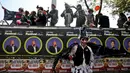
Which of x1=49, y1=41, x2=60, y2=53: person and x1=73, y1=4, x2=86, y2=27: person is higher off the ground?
x1=73, y1=4, x2=86, y2=27: person

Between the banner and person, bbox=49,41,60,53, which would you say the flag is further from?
person, bbox=49,41,60,53

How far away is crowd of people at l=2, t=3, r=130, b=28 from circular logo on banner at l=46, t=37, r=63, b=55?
78cm

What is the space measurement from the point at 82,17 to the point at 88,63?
2.11m

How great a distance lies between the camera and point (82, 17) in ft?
34.9

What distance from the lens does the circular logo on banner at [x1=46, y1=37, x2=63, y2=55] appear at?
9875mm

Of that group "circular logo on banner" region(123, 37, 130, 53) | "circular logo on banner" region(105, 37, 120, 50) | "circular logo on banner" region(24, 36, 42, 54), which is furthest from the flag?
"circular logo on banner" region(123, 37, 130, 53)

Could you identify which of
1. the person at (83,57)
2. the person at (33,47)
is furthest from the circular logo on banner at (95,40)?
the person at (33,47)

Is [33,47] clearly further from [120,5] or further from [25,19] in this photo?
[120,5]

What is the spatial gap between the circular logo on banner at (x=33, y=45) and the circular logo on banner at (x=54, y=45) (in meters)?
0.31

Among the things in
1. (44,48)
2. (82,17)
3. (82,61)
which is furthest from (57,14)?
(82,61)

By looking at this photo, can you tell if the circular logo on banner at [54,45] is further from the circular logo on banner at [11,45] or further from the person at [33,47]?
the circular logo on banner at [11,45]

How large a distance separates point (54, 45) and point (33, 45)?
0.73 meters

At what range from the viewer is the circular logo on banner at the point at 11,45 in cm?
961

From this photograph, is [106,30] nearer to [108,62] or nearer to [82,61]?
[108,62]
